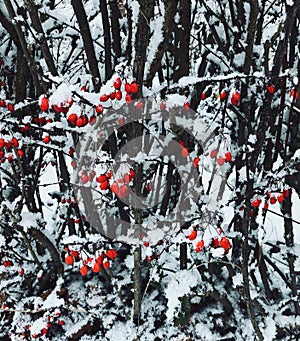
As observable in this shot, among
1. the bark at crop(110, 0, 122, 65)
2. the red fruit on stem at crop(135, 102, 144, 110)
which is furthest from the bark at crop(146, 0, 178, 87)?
the bark at crop(110, 0, 122, 65)

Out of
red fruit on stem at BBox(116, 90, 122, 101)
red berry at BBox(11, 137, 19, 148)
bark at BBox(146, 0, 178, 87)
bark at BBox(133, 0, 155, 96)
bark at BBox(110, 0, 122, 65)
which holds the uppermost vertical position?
bark at BBox(110, 0, 122, 65)

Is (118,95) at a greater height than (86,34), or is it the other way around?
(86,34)

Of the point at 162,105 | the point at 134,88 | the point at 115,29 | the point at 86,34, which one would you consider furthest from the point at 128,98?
the point at 115,29

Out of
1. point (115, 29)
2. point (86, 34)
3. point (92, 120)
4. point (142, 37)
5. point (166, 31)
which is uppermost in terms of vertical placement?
point (115, 29)

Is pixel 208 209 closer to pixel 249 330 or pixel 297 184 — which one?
pixel 297 184

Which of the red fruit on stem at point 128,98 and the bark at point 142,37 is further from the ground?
the bark at point 142,37

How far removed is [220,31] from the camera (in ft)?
6.88

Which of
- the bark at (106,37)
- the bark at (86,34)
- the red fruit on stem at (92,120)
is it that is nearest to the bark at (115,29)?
the bark at (106,37)

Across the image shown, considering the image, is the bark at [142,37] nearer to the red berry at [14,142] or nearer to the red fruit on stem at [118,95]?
the red fruit on stem at [118,95]

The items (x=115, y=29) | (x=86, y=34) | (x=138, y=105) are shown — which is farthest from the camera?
(x=115, y=29)

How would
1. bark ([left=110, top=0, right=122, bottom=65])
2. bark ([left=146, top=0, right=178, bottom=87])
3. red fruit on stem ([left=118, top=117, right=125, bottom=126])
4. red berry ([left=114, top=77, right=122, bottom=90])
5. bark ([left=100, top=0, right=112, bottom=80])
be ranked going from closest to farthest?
red berry ([left=114, top=77, right=122, bottom=90]) < bark ([left=146, top=0, right=178, bottom=87]) < red fruit on stem ([left=118, top=117, right=125, bottom=126]) < bark ([left=100, top=0, right=112, bottom=80]) < bark ([left=110, top=0, right=122, bottom=65])

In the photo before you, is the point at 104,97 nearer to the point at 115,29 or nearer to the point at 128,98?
the point at 128,98

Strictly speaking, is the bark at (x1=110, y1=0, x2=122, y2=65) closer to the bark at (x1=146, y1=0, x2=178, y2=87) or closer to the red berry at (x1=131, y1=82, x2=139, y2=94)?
the bark at (x1=146, y1=0, x2=178, y2=87)

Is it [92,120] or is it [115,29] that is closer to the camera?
[92,120]
